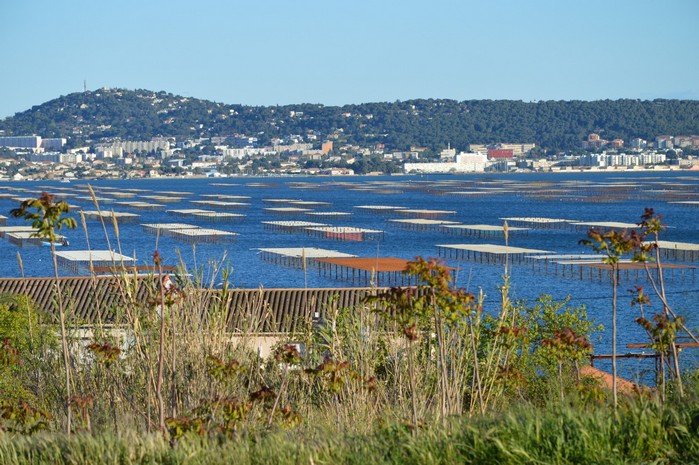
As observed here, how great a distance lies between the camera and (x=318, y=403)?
7.80m

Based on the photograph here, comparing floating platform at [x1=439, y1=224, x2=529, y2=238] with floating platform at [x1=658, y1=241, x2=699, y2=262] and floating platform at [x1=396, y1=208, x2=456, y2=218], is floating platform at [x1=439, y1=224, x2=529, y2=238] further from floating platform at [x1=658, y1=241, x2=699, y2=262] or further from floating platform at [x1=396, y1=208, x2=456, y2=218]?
floating platform at [x1=658, y1=241, x2=699, y2=262]

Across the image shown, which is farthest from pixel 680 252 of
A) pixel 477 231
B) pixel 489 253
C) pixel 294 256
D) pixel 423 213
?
pixel 423 213

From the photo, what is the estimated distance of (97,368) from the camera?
716cm

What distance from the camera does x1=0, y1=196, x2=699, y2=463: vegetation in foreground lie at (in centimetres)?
506

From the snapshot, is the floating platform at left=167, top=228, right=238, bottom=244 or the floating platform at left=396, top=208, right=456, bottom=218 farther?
the floating platform at left=396, top=208, right=456, bottom=218

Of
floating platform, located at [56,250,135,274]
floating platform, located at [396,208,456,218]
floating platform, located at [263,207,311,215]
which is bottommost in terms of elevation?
floating platform, located at [263,207,311,215]

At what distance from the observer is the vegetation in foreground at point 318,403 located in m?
5.06

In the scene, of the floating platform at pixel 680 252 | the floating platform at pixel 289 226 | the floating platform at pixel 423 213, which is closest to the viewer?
the floating platform at pixel 680 252

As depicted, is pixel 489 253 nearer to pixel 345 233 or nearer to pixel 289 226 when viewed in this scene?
pixel 345 233

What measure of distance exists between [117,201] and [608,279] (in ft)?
231

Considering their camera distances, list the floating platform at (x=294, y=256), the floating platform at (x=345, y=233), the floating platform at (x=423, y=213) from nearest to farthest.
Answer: the floating platform at (x=294, y=256)
the floating platform at (x=345, y=233)
the floating platform at (x=423, y=213)

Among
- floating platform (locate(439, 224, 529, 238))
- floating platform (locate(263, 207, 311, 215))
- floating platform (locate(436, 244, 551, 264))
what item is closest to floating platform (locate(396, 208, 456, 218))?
floating platform (locate(263, 207, 311, 215))

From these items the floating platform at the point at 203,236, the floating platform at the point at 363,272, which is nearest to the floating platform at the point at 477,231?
the floating platform at the point at 203,236

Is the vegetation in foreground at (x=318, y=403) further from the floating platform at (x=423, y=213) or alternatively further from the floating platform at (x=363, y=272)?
the floating platform at (x=423, y=213)
